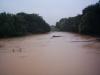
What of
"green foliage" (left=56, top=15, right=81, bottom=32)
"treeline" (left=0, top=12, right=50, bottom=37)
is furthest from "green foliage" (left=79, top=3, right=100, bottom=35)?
"treeline" (left=0, top=12, right=50, bottom=37)

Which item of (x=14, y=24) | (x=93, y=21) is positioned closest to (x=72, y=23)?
(x=14, y=24)

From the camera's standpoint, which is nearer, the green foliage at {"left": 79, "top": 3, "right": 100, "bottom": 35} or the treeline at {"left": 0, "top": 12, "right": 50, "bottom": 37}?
the green foliage at {"left": 79, "top": 3, "right": 100, "bottom": 35}

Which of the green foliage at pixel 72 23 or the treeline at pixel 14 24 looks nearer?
the treeline at pixel 14 24

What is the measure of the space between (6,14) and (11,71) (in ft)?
60.1

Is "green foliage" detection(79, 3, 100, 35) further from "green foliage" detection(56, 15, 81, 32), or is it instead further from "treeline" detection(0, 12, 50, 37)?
"treeline" detection(0, 12, 50, 37)

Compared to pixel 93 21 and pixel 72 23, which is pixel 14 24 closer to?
pixel 93 21

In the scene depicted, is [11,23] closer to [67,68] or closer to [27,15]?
[27,15]

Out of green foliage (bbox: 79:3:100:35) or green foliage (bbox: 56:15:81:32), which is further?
green foliage (bbox: 56:15:81:32)

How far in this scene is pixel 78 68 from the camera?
13.4ft

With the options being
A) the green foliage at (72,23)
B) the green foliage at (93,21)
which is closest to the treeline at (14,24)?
the green foliage at (72,23)

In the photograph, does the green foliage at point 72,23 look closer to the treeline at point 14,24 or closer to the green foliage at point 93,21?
the green foliage at point 93,21

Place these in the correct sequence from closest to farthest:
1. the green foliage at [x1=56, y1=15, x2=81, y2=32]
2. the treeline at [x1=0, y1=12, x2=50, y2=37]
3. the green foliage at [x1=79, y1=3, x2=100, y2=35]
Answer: the green foliage at [x1=79, y1=3, x2=100, y2=35]
the treeline at [x1=0, y1=12, x2=50, y2=37]
the green foliage at [x1=56, y1=15, x2=81, y2=32]

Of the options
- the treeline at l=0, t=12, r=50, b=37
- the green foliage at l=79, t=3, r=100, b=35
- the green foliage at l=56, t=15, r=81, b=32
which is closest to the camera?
the green foliage at l=79, t=3, r=100, b=35

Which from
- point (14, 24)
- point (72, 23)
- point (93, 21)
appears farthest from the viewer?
point (72, 23)
